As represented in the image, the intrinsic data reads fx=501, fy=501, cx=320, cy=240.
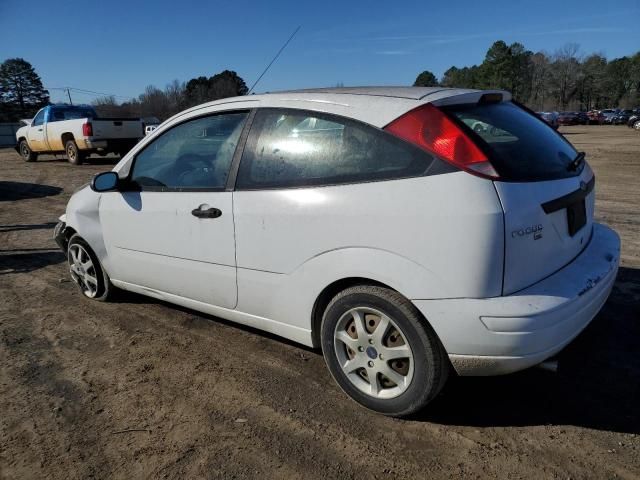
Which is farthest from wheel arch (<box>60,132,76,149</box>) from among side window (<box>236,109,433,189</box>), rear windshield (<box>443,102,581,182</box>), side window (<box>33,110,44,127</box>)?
rear windshield (<box>443,102,581,182</box>)

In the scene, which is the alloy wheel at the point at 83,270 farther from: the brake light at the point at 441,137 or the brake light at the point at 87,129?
the brake light at the point at 87,129

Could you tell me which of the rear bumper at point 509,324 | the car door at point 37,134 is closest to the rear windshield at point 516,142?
the rear bumper at point 509,324

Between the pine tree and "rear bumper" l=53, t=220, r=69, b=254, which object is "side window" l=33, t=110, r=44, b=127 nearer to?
"rear bumper" l=53, t=220, r=69, b=254

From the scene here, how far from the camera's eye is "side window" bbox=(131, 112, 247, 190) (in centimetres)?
332

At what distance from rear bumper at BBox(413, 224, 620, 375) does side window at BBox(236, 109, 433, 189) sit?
2.31 ft

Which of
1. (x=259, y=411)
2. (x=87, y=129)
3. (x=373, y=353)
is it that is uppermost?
(x=87, y=129)

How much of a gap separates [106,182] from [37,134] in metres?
16.3

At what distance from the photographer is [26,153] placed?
63.1 feet

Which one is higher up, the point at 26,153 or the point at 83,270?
the point at 83,270

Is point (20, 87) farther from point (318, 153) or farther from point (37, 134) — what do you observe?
point (318, 153)

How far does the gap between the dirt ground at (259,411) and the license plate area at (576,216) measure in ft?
3.08

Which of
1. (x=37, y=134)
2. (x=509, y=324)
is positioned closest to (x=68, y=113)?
(x=37, y=134)

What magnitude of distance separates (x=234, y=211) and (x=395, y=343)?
127 cm

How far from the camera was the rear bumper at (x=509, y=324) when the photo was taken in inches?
90.2
